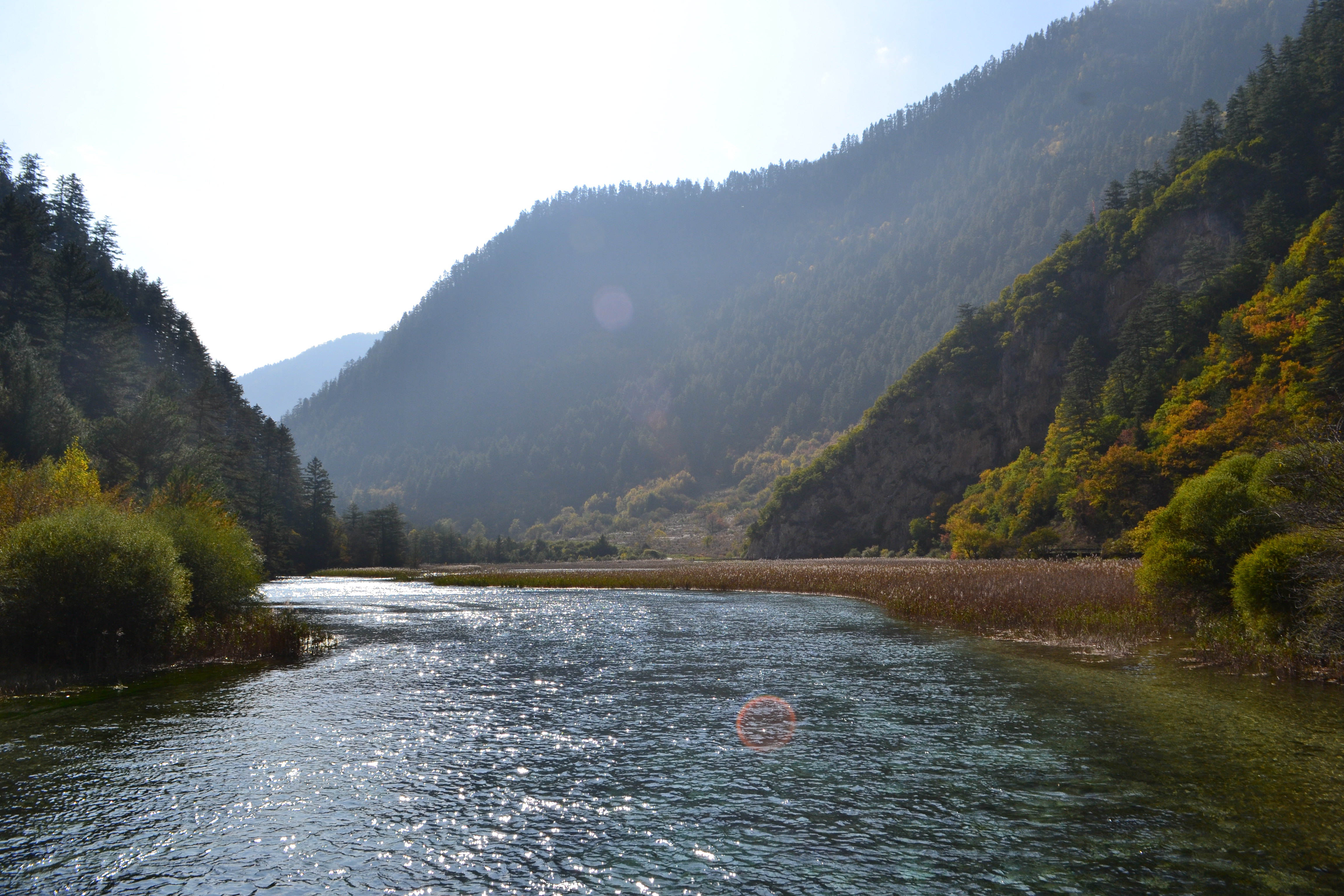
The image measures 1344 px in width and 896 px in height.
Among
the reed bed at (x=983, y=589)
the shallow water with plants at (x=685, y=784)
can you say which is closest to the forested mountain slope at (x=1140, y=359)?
the reed bed at (x=983, y=589)

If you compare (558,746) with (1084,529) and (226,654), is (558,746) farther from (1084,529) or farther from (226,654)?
(1084,529)

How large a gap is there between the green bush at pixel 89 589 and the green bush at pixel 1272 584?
136ft

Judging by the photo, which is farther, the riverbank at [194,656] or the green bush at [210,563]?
the green bush at [210,563]

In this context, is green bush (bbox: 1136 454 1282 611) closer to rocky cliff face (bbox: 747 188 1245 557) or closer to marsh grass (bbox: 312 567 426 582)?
marsh grass (bbox: 312 567 426 582)

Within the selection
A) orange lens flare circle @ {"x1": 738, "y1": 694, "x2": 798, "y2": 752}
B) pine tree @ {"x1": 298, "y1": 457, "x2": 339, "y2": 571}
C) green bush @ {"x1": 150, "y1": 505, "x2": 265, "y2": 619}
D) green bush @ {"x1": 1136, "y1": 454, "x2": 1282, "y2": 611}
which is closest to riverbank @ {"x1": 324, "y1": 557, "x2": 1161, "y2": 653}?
green bush @ {"x1": 1136, "y1": 454, "x2": 1282, "y2": 611}

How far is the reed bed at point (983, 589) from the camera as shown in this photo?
1256 inches

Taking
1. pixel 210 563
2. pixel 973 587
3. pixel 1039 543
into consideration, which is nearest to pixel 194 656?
pixel 210 563

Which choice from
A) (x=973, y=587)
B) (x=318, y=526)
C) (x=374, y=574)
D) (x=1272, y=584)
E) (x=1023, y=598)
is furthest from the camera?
(x=318, y=526)

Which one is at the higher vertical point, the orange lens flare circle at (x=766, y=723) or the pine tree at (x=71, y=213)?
the pine tree at (x=71, y=213)

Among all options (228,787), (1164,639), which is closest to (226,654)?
(228,787)

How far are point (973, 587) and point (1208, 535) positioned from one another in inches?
722

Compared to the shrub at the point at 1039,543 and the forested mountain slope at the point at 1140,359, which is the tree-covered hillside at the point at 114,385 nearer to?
the forested mountain slope at the point at 1140,359

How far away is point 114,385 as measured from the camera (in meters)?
87.6

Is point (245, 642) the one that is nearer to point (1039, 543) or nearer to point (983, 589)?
point (983, 589)
